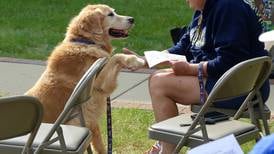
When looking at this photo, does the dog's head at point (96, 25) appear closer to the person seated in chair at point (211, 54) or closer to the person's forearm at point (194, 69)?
the person seated in chair at point (211, 54)

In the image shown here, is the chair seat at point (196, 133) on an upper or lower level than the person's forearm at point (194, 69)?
lower

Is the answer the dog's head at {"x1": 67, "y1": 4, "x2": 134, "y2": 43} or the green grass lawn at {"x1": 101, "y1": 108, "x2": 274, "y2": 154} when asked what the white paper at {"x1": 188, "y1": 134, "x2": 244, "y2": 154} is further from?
the dog's head at {"x1": 67, "y1": 4, "x2": 134, "y2": 43}

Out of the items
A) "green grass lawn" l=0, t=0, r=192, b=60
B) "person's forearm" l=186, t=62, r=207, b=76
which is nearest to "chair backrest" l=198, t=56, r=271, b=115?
"person's forearm" l=186, t=62, r=207, b=76

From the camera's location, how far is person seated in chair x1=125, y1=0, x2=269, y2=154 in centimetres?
419

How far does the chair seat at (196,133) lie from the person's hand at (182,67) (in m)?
0.46

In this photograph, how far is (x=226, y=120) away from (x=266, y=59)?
1.52 feet

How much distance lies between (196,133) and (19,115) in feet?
3.54

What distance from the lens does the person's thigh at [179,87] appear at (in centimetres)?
432

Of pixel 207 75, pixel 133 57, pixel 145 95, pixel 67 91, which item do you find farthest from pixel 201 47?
pixel 145 95

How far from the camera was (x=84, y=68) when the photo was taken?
16.9ft

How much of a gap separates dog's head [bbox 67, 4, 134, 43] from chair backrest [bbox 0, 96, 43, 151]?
6.76ft

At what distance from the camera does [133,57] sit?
478 centimetres

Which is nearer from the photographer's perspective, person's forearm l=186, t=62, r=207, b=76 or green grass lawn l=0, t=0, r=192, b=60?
person's forearm l=186, t=62, r=207, b=76

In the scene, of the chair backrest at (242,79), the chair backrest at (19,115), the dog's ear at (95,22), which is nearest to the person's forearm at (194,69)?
the chair backrest at (242,79)
